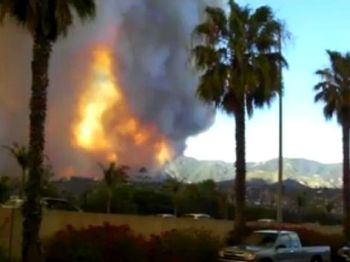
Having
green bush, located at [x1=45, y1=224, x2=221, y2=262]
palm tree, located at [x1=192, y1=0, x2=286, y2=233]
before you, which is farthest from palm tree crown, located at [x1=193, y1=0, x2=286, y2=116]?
green bush, located at [x1=45, y1=224, x2=221, y2=262]

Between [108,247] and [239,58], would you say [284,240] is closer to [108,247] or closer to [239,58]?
[108,247]

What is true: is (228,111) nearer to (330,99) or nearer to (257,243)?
(257,243)

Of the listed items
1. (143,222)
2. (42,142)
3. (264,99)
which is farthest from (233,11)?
(42,142)

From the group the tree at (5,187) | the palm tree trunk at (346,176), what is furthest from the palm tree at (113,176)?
the palm tree trunk at (346,176)

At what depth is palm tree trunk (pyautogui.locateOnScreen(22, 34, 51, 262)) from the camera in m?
22.4

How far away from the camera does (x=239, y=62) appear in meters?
36.4

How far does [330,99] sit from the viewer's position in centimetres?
4969

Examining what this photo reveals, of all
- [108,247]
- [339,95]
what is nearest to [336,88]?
[339,95]

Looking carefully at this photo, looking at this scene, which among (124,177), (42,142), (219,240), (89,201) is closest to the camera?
(42,142)

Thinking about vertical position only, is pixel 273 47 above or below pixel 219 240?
above

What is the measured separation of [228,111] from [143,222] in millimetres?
7220

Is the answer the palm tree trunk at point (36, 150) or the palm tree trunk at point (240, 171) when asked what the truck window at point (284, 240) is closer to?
the palm tree trunk at point (240, 171)

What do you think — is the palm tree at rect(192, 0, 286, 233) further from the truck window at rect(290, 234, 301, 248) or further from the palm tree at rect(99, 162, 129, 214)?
the palm tree at rect(99, 162, 129, 214)

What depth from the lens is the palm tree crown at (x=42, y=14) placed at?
23.8m
